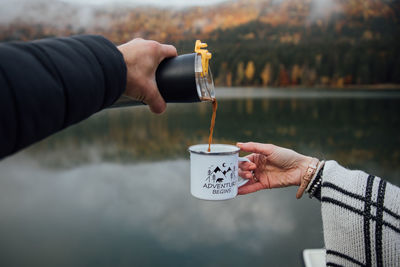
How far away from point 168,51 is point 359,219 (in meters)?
0.53

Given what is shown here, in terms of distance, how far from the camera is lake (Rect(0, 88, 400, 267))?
6.88 metres

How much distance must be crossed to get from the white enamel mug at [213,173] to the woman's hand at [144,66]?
0.49 feet

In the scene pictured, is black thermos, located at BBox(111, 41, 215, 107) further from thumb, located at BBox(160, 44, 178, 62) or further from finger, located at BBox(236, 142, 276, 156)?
finger, located at BBox(236, 142, 276, 156)

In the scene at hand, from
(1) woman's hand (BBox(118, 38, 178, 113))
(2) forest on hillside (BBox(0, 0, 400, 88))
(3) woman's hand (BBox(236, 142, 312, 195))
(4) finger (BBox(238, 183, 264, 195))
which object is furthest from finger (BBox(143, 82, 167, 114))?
(2) forest on hillside (BBox(0, 0, 400, 88))

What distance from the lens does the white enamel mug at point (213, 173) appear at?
24.3 inches

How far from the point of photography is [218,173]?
2.05ft

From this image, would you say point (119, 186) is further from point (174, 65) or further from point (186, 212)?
point (174, 65)

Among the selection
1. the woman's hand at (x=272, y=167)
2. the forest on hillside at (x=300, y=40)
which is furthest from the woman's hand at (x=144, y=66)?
the forest on hillside at (x=300, y=40)

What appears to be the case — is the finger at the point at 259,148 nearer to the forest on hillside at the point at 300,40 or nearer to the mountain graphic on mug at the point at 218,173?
the mountain graphic on mug at the point at 218,173

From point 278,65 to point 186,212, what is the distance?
508 centimetres

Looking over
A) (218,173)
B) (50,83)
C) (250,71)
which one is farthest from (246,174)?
(250,71)

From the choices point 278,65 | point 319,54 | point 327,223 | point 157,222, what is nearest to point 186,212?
point 157,222

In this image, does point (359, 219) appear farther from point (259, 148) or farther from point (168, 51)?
point (168, 51)

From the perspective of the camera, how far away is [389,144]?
9617 millimetres
